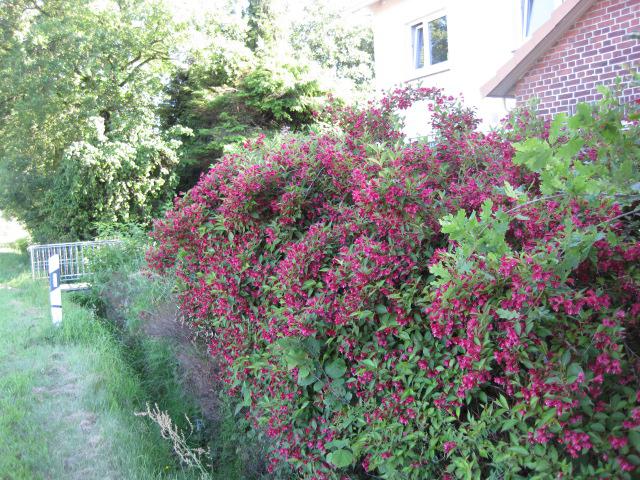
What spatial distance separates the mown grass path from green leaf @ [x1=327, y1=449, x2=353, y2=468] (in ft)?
6.12

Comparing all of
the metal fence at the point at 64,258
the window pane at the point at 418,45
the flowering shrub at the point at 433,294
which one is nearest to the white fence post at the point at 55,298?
the metal fence at the point at 64,258

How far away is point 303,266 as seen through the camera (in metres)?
2.98

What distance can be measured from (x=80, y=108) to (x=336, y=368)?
60.0 feet

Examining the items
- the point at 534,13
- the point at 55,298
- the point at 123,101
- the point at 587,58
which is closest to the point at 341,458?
the point at 55,298

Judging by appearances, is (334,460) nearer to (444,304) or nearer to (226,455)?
(444,304)

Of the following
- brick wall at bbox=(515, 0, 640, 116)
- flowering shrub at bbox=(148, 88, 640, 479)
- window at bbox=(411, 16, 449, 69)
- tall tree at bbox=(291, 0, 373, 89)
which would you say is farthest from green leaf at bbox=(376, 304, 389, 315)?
tall tree at bbox=(291, 0, 373, 89)

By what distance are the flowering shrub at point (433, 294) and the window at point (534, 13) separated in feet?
21.5

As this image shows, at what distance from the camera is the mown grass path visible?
4.12 metres

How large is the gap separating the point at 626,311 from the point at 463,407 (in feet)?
2.41

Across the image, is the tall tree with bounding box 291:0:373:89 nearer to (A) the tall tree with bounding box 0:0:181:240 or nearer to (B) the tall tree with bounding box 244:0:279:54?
(B) the tall tree with bounding box 244:0:279:54

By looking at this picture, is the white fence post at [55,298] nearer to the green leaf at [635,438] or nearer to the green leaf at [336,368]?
the green leaf at [336,368]

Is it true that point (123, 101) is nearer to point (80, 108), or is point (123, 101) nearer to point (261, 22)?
point (80, 108)

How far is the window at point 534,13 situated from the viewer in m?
9.38

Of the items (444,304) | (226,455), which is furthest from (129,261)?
(444,304)
